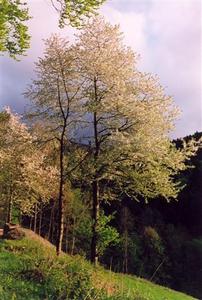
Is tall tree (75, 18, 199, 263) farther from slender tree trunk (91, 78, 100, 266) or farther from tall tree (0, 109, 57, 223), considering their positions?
tall tree (0, 109, 57, 223)

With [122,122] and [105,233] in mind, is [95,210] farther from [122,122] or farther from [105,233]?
[122,122]

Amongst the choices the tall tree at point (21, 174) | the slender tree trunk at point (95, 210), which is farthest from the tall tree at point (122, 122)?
the tall tree at point (21, 174)

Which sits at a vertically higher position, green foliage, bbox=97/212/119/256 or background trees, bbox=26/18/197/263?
background trees, bbox=26/18/197/263

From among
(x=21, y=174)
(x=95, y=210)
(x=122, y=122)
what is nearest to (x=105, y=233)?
(x=95, y=210)

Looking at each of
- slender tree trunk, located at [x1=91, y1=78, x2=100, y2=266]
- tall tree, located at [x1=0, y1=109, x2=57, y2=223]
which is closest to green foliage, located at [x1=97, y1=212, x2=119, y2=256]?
slender tree trunk, located at [x1=91, y1=78, x2=100, y2=266]

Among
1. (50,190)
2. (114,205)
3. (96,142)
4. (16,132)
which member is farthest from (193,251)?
(96,142)

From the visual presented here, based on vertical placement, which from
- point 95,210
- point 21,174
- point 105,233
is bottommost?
point 105,233

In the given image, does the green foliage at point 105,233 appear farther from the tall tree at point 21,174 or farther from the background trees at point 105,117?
the tall tree at point 21,174

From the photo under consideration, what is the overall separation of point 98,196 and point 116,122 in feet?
13.0

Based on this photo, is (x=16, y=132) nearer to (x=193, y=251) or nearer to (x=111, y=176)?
(x=111, y=176)

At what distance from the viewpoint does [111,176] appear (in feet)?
84.4

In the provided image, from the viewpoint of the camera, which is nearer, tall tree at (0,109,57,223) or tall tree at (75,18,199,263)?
tall tree at (75,18,199,263)

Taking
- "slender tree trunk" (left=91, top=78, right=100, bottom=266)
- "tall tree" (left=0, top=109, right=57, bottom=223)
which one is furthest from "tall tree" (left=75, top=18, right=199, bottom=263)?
"tall tree" (left=0, top=109, right=57, bottom=223)

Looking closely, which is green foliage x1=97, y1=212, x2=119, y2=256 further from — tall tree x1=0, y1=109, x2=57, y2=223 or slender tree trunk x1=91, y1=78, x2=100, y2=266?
tall tree x1=0, y1=109, x2=57, y2=223
